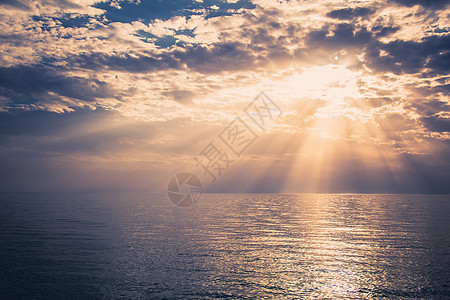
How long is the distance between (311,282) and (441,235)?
37.7 metres

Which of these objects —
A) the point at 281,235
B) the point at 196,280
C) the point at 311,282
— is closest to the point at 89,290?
the point at 196,280

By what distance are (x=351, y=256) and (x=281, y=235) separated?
15.9 meters

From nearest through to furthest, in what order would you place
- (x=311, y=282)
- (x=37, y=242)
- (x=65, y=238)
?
(x=311, y=282) → (x=37, y=242) → (x=65, y=238)

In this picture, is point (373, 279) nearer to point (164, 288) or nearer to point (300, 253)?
point (300, 253)

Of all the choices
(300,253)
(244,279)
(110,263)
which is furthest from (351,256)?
(110,263)

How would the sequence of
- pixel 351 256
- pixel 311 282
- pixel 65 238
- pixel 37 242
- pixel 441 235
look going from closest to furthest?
pixel 311 282
pixel 351 256
pixel 37 242
pixel 65 238
pixel 441 235

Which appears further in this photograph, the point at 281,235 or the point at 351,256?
the point at 281,235

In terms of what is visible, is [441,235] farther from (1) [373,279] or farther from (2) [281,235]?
(1) [373,279]

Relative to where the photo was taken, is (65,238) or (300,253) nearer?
(300,253)

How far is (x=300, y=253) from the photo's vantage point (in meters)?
36.8

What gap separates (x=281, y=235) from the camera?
50562 millimetres

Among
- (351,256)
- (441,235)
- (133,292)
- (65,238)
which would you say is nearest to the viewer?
(133,292)

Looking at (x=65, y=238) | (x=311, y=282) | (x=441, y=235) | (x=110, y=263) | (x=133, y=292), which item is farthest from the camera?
(x=441, y=235)

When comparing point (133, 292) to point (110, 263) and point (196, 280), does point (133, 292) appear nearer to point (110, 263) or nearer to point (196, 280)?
point (196, 280)
